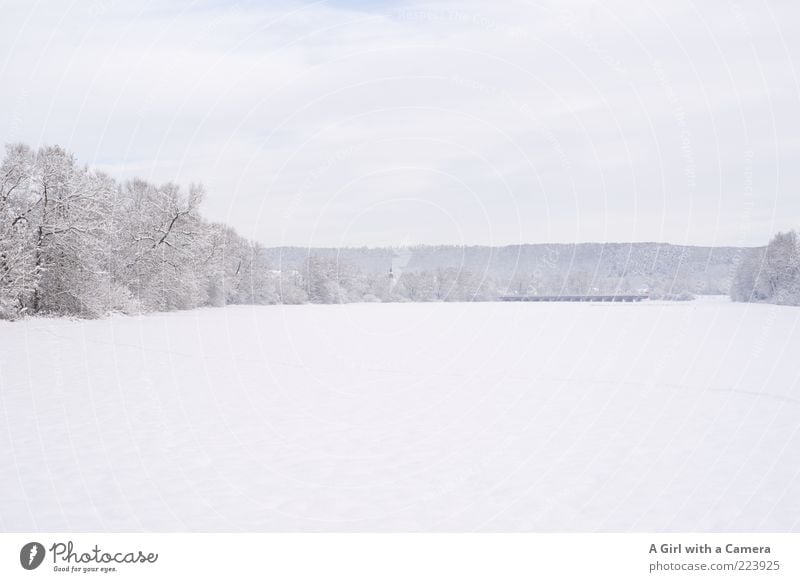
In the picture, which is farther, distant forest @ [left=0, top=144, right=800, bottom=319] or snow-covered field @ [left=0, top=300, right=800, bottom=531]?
distant forest @ [left=0, top=144, right=800, bottom=319]

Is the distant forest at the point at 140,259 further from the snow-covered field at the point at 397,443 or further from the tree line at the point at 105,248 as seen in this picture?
the snow-covered field at the point at 397,443

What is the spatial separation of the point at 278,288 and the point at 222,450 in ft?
294

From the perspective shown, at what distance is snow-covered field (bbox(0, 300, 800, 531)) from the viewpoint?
7.71 metres

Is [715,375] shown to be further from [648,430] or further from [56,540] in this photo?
[56,540]

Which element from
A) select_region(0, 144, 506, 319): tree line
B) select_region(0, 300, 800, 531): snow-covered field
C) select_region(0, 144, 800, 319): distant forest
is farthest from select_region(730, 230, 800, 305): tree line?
select_region(0, 144, 506, 319): tree line

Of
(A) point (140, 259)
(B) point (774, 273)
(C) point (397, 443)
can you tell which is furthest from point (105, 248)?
(B) point (774, 273)

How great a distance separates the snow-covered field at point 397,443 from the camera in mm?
7715

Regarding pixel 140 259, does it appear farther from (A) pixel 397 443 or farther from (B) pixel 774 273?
(B) pixel 774 273

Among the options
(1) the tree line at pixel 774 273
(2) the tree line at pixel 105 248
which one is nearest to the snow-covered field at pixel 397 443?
(2) the tree line at pixel 105 248

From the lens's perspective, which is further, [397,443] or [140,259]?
[140,259]

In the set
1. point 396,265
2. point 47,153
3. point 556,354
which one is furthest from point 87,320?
point 396,265

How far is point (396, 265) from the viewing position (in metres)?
136

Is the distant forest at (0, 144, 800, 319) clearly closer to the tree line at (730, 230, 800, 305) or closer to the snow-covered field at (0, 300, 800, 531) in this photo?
the tree line at (730, 230, 800, 305)

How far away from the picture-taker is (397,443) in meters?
11.2
